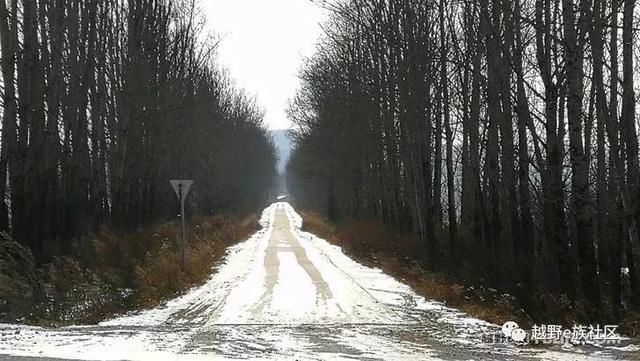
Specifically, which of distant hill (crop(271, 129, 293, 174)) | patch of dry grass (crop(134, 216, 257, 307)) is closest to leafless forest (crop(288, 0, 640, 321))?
patch of dry grass (crop(134, 216, 257, 307))

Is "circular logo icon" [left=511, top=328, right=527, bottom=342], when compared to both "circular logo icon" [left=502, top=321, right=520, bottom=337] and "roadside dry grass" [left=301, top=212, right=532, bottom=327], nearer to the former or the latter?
"circular logo icon" [left=502, top=321, right=520, bottom=337]

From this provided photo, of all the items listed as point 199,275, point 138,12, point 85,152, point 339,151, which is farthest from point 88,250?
point 339,151

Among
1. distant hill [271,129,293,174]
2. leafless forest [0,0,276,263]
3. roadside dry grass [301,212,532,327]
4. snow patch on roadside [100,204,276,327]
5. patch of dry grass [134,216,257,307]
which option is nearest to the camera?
snow patch on roadside [100,204,276,327]

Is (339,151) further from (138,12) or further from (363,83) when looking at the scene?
(138,12)

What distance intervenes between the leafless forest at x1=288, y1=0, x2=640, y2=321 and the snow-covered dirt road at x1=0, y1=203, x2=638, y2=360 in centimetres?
224

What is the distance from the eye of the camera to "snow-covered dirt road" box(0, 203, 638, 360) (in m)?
7.21

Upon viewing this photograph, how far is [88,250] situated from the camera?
1848 centimetres

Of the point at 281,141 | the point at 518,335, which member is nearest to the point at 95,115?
the point at 518,335

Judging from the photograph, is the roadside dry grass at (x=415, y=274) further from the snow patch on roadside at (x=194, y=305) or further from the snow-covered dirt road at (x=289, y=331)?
the snow patch on roadside at (x=194, y=305)

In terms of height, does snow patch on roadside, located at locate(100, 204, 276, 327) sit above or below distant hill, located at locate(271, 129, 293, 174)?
below

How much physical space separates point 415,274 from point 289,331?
869 centimetres

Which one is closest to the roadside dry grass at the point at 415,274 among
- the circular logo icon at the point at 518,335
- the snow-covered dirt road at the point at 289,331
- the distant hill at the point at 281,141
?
the snow-covered dirt road at the point at 289,331

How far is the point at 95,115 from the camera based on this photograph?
81.6 feet

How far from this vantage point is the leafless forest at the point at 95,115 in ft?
58.7
